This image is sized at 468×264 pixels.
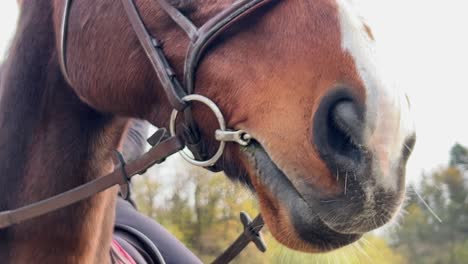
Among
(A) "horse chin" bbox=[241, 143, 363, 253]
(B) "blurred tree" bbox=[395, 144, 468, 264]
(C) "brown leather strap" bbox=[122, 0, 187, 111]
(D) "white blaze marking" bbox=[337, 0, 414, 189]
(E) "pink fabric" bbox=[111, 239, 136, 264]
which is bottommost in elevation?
(B) "blurred tree" bbox=[395, 144, 468, 264]

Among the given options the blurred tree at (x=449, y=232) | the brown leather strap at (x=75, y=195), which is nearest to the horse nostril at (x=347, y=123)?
the brown leather strap at (x=75, y=195)

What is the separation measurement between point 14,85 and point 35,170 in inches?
11.3

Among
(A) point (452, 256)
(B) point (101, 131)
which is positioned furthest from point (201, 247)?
(A) point (452, 256)

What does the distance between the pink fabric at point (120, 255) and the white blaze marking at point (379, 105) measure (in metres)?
1.32

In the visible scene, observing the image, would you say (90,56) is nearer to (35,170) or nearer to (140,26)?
(140,26)

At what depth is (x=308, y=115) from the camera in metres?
1.31

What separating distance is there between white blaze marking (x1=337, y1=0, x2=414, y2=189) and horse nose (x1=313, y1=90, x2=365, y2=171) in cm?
2

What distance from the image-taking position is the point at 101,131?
1917 millimetres

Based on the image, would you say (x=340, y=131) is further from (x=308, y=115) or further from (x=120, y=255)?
(x=120, y=255)

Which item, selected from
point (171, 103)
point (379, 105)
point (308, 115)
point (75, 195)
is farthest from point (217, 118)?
point (75, 195)

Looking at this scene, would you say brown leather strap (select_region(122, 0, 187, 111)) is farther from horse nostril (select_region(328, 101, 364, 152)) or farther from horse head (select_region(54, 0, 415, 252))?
horse nostril (select_region(328, 101, 364, 152))

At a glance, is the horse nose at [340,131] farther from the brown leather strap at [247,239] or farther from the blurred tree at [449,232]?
the blurred tree at [449,232]

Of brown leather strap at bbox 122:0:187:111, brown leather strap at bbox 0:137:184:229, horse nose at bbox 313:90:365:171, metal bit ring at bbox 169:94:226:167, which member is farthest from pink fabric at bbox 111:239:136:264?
horse nose at bbox 313:90:365:171

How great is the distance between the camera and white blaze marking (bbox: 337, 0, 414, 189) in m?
1.25
